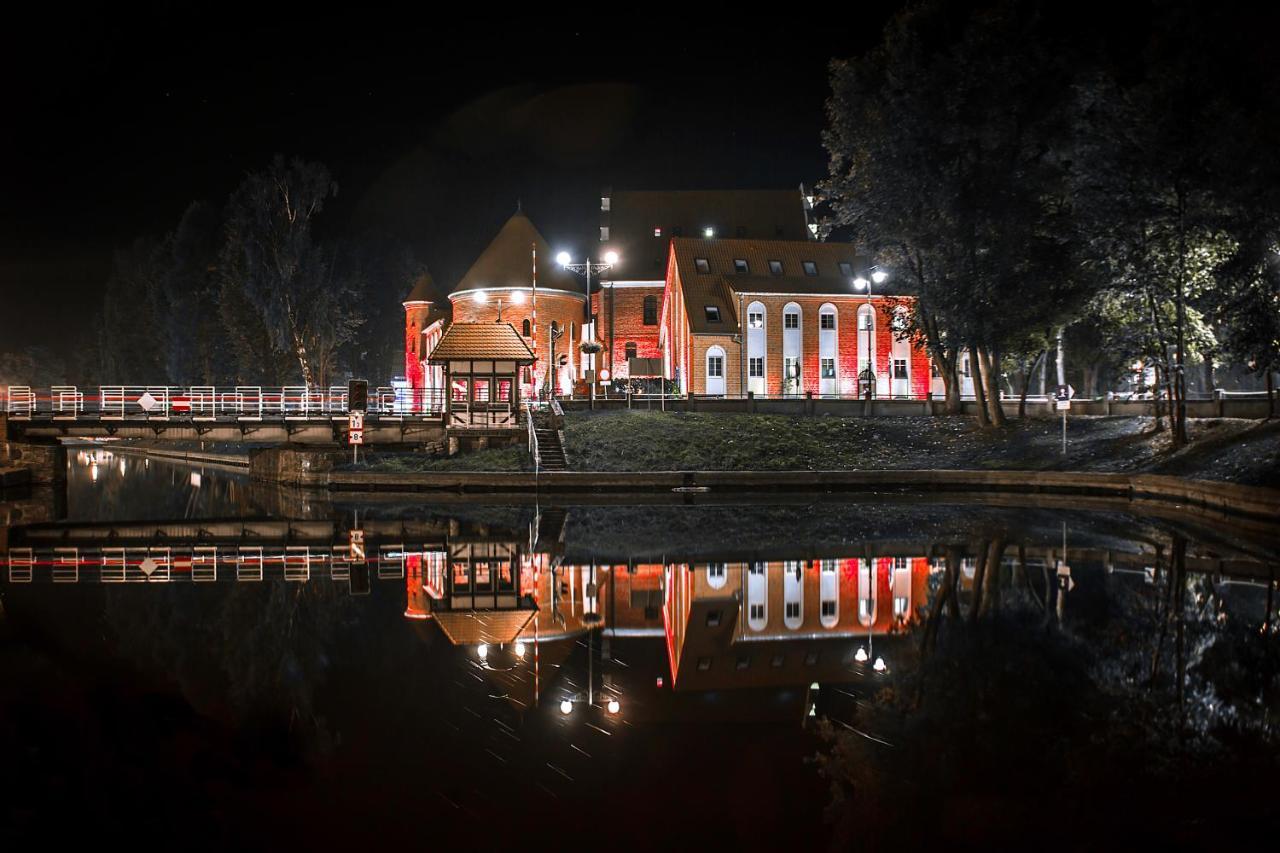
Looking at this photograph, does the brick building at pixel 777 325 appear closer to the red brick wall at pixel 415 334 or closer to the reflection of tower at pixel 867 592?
the red brick wall at pixel 415 334

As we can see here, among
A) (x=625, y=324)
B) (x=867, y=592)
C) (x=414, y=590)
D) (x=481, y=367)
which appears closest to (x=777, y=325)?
(x=625, y=324)

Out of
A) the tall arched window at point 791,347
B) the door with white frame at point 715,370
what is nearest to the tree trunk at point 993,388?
the tall arched window at point 791,347

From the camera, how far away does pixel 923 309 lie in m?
38.2

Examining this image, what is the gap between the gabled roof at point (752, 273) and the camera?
51.6 meters

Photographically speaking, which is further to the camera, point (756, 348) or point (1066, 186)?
point (756, 348)

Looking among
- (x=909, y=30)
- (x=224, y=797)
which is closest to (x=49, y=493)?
(x=224, y=797)

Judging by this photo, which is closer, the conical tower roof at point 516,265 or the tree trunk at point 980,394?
the tree trunk at point 980,394

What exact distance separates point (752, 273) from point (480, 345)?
2167 cm

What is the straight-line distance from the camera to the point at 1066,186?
1246 inches

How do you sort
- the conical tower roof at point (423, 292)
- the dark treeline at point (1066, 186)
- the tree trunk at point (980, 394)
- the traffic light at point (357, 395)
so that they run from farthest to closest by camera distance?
the conical tower roof at point (423, 292) → the tree trunk at point (980, 394) → the traffic light at point (357, 395) → the dark treeline at point (1066, 186)

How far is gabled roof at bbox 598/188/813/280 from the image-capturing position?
63469 mm

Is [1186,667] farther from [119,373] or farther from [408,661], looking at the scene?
[119,373]

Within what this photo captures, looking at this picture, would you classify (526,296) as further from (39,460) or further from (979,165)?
(979,165)

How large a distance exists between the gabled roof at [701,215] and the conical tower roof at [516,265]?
5992 millimetres
